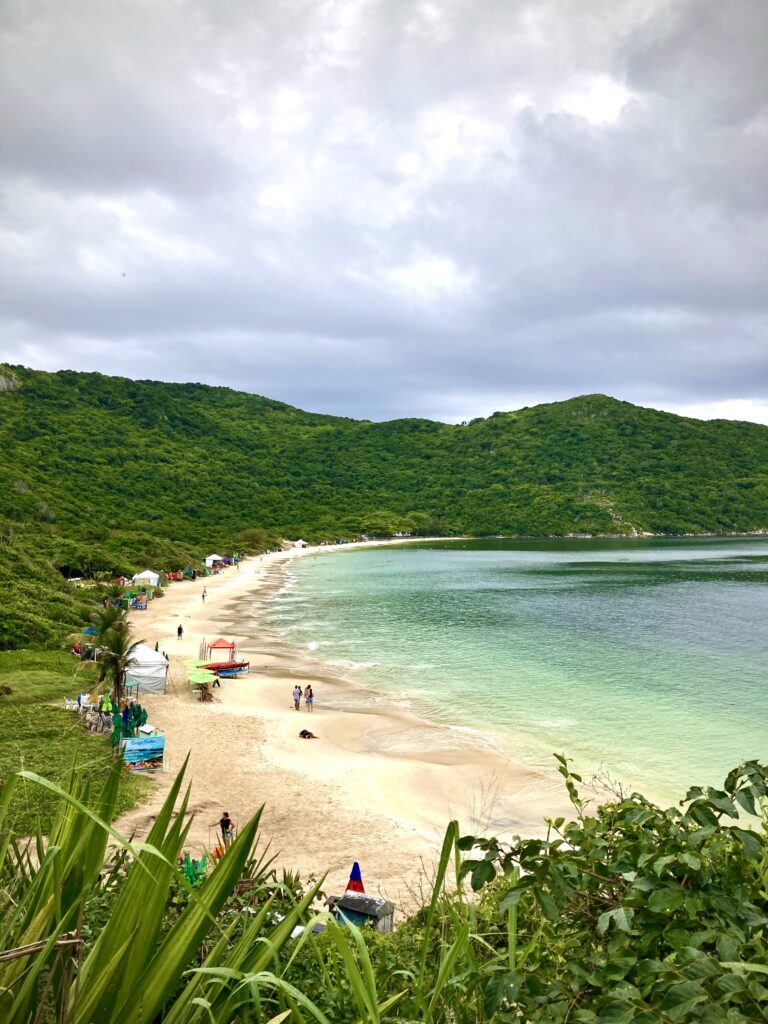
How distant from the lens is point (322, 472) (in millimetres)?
162000

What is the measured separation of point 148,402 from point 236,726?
151 meters

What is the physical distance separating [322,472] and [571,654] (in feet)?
429

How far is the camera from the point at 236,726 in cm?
2181

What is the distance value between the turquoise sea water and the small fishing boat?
481 cm

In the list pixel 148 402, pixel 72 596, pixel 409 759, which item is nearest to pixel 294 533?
pixel 148 402

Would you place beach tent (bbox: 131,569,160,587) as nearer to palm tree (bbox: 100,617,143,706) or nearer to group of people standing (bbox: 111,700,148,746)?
palm tree (bbox: 100,617,143,706)

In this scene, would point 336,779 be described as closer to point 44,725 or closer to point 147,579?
point 44,725

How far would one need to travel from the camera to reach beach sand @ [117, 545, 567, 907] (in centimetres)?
1290

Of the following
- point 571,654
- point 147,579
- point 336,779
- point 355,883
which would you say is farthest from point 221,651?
point 355,883

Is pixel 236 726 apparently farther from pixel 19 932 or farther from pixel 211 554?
pixel 211 554

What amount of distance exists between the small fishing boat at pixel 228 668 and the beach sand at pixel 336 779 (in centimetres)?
55

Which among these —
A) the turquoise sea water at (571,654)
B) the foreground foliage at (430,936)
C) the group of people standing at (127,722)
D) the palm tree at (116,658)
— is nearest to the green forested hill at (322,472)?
the turquoise sea water at (571,654)

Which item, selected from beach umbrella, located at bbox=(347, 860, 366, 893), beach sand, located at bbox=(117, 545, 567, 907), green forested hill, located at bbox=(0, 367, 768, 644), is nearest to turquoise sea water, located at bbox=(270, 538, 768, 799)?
beach sand, located at bbox=(117, 545, 567, 907)

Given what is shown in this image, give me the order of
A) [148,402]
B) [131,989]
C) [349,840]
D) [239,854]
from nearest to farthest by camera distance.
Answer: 1. [131,989]
2. [239,854]
3. [349,840]
4. [148,402]
